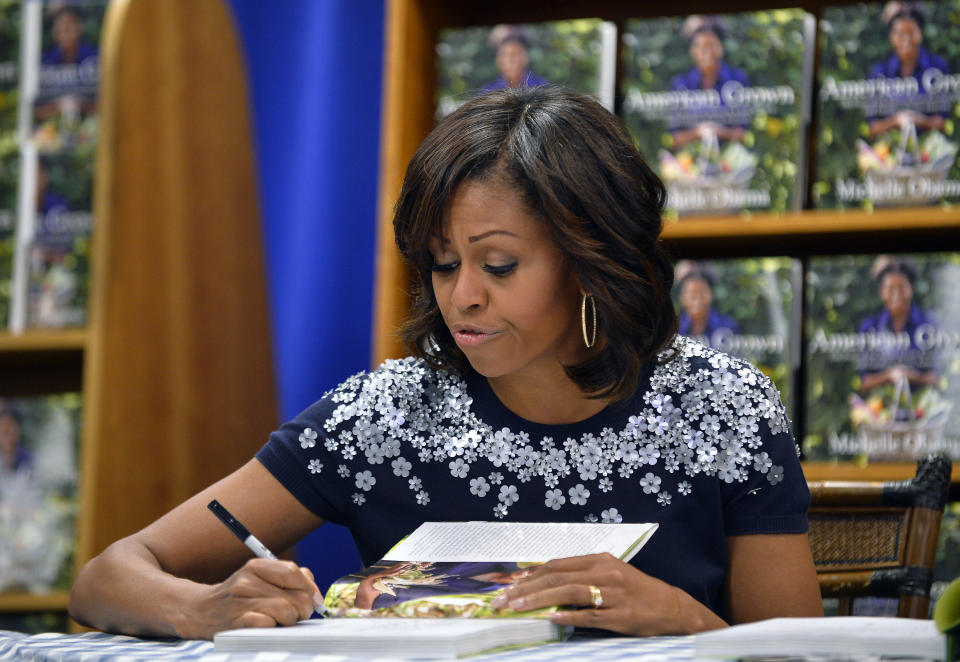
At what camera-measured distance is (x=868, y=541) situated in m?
1.71

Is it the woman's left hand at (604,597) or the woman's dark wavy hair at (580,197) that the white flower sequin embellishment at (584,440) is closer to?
the woman's dark wavy hair at (580,197)

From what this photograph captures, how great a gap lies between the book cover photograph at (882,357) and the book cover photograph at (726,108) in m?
0.19

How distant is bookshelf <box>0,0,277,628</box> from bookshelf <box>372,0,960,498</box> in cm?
41

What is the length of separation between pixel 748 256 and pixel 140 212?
1183mm

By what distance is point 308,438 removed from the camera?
63.6 inches

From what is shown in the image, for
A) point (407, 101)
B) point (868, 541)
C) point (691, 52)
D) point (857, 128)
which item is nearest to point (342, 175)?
point (407, 101)

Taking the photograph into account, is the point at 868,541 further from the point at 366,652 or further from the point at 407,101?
the point at 407,101

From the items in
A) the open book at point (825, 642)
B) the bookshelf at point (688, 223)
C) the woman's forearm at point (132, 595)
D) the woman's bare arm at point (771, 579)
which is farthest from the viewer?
the bookshelf at point (688, 223)

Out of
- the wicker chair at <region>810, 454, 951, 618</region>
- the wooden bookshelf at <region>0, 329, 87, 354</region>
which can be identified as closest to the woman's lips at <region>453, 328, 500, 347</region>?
the wicker chair at <region>810, 454, 951, 618</region>

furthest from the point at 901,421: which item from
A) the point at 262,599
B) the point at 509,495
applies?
the point at 262,599

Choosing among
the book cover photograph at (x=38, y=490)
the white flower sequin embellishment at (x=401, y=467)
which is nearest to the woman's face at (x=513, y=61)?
the white flower sequin embellishment at (x=401, y=467)

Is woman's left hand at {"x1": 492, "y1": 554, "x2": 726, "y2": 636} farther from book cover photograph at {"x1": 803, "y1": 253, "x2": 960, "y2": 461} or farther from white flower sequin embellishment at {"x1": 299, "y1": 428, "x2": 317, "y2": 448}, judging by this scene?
book cover photograph at {"x1": 803, "y1": 253, "x2": 960, "y2": 461}

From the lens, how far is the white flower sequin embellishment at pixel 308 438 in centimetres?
161

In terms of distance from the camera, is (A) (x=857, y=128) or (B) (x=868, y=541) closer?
(B) (x=868, y=541)
